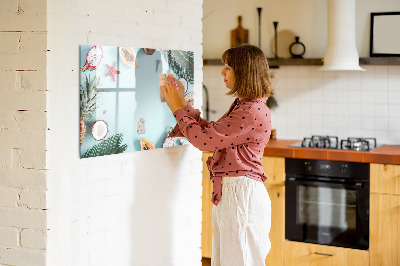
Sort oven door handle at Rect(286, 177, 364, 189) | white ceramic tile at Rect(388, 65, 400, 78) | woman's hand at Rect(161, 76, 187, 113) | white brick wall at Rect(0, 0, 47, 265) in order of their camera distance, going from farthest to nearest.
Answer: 1. white ceramic tile at Rect(388, 65, 400, 78)
2. oven door handle at Rect(286, 177, 364, 189)
3. woman's hand at Rect(161, 76, 187, 113)
4. white brick wall at Rect(0, 0, 47, 265)

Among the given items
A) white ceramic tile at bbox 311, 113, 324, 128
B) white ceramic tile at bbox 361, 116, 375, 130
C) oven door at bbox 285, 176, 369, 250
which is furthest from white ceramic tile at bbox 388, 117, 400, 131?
oven door at bbox 285, 176, 369, 250

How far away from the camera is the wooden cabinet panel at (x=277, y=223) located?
4375 mm

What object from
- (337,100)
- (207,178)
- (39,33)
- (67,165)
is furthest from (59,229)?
(337,100)

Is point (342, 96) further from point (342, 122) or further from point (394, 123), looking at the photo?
point (394, 123)

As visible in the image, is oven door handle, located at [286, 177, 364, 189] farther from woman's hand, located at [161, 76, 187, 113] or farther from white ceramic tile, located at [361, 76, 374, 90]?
woman's hand, located at [161, 76, 187, 113]

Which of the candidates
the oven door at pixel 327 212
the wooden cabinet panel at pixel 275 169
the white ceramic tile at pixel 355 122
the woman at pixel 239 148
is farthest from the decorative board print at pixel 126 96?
the white ceramic tile at pixel 355 122

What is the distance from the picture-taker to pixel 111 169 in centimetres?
265

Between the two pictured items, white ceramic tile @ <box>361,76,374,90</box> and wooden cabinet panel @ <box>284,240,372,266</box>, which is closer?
wooden cabinet panel @ <box>284,240,372,266</box>

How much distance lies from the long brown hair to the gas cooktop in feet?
5.68

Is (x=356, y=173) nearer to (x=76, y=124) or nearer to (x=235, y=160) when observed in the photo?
(x=235, y=160)

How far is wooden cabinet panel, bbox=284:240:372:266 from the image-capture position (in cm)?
416

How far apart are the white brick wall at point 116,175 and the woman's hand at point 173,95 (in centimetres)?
18

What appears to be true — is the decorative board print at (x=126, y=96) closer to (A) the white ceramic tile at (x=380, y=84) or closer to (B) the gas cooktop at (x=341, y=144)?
(B) the gas cooktop at (x=341, y=144)

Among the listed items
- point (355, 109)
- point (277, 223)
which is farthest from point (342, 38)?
point (277, 223)
